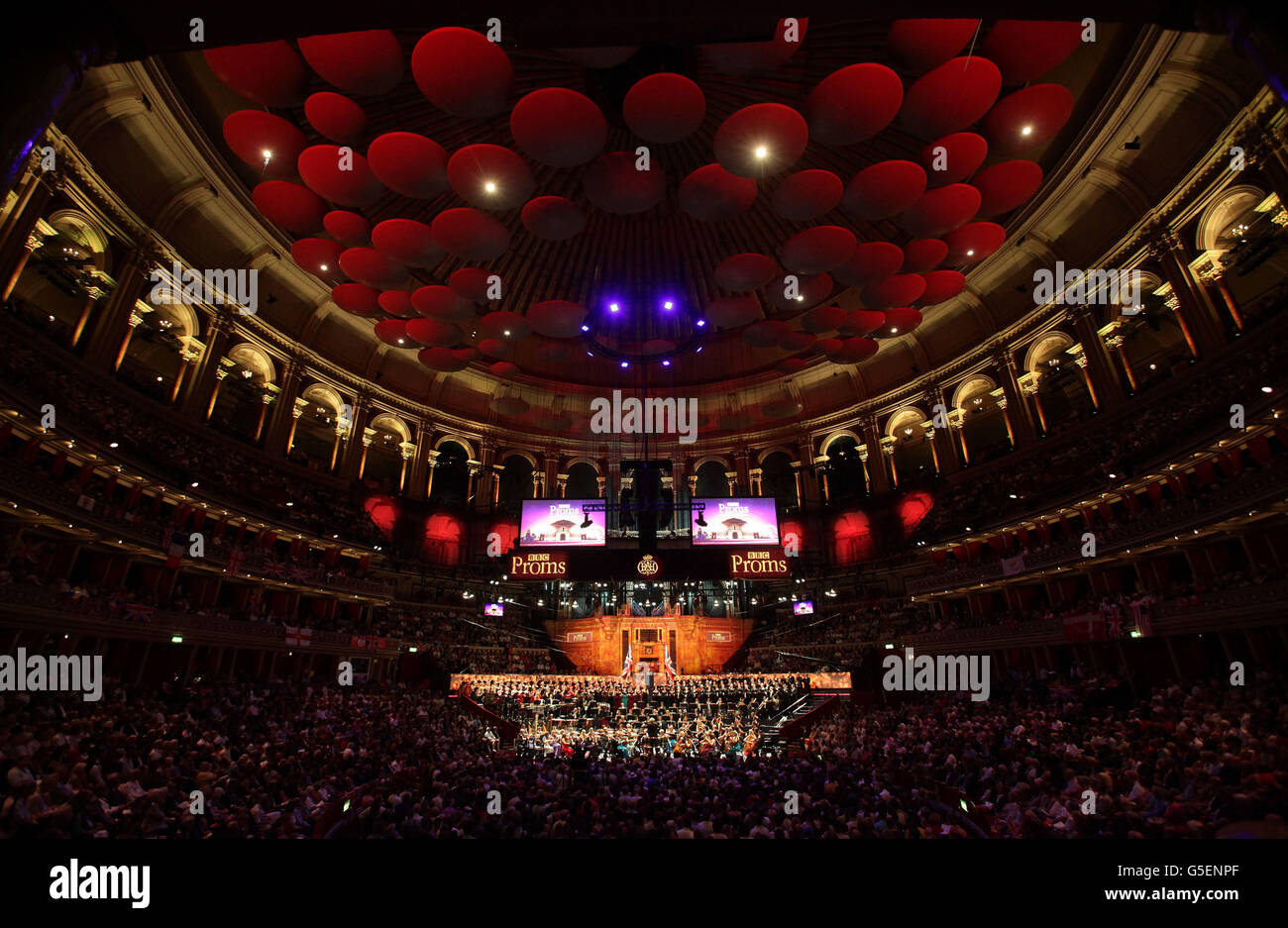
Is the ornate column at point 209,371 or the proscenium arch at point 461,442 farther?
the proscenium arch at point 461,442

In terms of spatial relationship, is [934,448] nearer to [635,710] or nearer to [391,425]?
[635,710]

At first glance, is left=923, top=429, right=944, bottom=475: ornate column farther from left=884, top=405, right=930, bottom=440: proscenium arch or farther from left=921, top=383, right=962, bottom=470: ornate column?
left=884, top=405, right=930, bottom=440: proscenium arch

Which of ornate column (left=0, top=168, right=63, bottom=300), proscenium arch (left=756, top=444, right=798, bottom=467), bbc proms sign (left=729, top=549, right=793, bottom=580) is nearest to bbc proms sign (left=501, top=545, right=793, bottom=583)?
bbc proms sign (left=729, top=549, right=793, bottom=580)

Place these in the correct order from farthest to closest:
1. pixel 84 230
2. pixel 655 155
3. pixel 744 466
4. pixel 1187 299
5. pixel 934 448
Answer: pixel 744 466
pixel 934 448
pixel 84 230
pixel 1187 299
pixel 655 155

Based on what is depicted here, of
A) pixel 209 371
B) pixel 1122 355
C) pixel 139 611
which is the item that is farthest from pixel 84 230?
pixel 1122 355

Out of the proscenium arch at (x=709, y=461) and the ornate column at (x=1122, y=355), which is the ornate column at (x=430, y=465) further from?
the ornate column at (x=1122, y=355)

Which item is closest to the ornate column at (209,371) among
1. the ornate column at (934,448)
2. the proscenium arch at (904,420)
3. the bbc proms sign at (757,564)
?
the bbc proms sign at (757,564)

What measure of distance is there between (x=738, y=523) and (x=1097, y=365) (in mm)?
15777

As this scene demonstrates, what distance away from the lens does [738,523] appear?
20422 millimetres

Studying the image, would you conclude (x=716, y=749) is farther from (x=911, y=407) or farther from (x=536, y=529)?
(x=911, y=407)

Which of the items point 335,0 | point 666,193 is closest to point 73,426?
point 666,193

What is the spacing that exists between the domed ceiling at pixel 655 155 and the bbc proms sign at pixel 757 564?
21.3 feet

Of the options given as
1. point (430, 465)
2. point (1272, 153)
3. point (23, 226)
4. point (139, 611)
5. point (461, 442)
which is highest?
point (1272, 153)

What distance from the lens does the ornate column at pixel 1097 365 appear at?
76.1 feet
